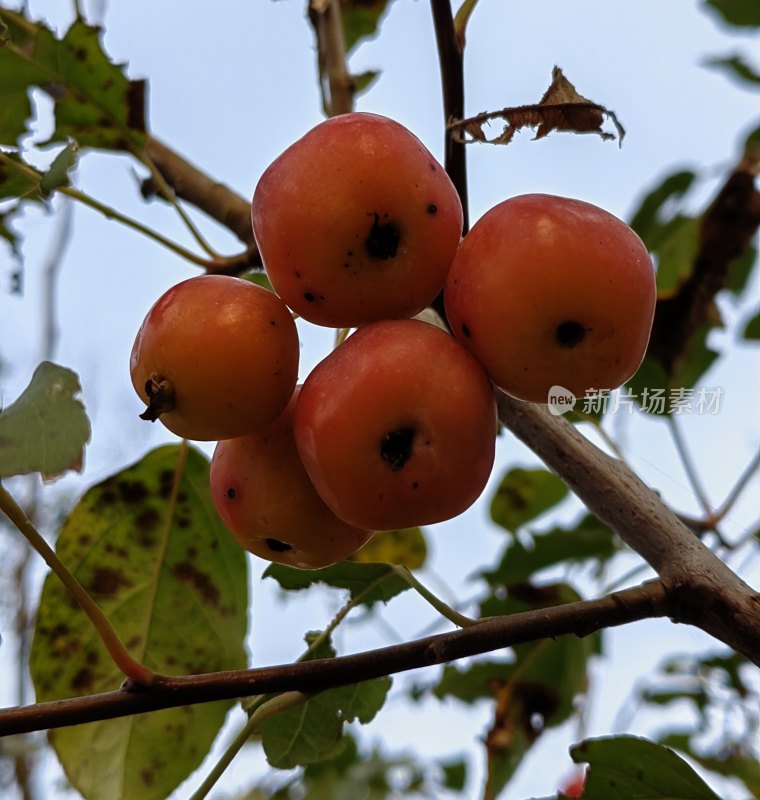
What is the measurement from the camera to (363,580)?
1.08 metres

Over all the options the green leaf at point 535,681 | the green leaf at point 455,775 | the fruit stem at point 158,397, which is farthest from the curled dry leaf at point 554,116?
the green leaf at point 455,775

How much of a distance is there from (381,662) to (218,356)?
27 centimetres

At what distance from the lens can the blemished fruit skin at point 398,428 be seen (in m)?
0.71

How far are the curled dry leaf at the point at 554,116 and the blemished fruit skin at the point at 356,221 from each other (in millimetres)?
61

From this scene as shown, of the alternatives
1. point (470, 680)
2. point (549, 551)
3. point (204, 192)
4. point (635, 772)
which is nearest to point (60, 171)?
point (204, 192)

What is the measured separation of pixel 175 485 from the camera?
1.28m

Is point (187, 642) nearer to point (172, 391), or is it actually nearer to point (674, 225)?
point (172, 391)

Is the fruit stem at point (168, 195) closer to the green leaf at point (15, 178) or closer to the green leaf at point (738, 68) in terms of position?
the green leaf at point (15, 178)

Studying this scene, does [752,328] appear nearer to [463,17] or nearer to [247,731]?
[463,17]

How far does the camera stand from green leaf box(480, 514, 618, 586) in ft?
5.23

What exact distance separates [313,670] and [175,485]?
602mm

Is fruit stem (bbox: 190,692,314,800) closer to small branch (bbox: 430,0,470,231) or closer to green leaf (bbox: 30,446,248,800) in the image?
green leaf (bbox: 30,446,248,800)

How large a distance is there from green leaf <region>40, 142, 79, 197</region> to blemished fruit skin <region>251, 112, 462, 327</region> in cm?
21

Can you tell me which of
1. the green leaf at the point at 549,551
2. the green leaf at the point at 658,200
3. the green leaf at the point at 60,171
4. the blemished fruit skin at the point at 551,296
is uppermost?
the green leaf at the point at 658,200
